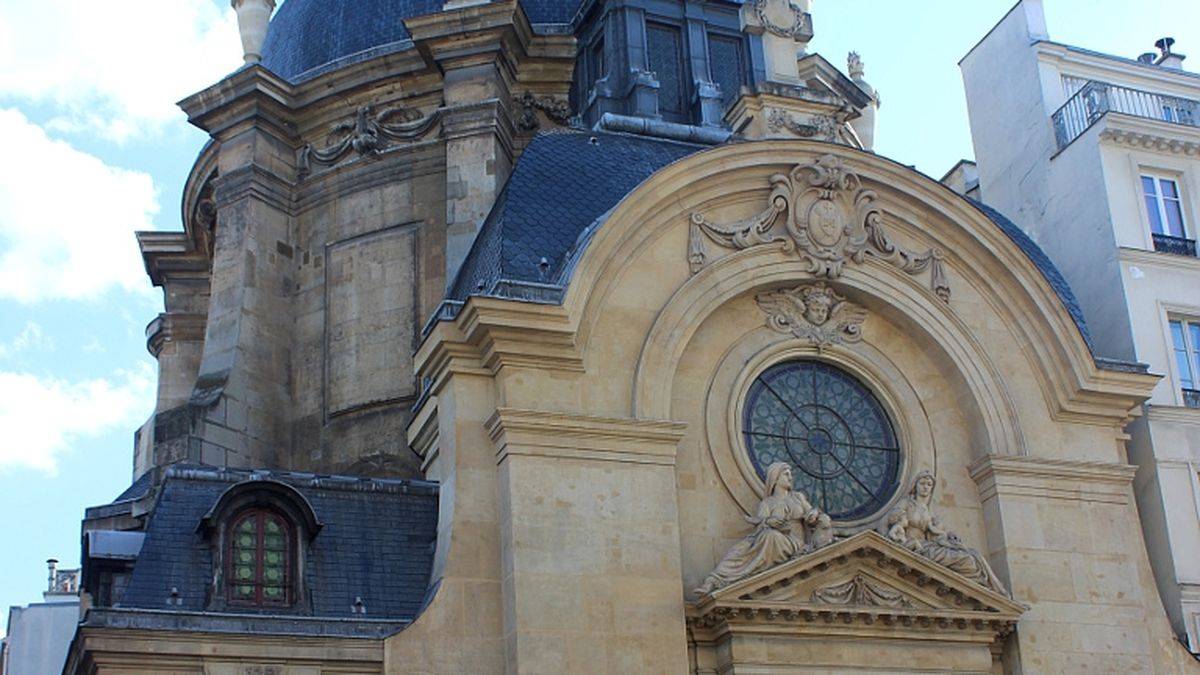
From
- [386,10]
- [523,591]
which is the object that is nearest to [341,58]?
[386,10]

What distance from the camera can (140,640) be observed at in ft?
57.6

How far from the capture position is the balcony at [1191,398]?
24.8 meters

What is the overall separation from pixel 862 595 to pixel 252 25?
1684cm

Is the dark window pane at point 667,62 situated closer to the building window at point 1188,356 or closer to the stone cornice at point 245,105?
the stone cornice at point 245,105

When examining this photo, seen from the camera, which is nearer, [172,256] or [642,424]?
[642,424]

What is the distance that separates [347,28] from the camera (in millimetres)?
30875

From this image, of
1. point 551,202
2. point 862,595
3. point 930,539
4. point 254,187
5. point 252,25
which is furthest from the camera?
point 252,25

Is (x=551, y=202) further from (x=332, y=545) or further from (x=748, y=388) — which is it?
(x=332, y=545)

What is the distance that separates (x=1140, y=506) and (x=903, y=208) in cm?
582

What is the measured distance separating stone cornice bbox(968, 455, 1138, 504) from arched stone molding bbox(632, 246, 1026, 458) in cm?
23

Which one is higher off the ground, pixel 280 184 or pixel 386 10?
pixel 386 10

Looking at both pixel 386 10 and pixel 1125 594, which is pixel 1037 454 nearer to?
pixel 1125 594

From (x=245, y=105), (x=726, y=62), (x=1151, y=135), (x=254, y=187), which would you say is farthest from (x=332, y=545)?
(x=1151, y=135)

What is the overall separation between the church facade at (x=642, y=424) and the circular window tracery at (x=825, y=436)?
5cm
